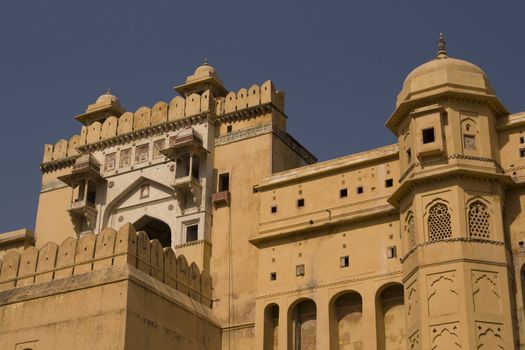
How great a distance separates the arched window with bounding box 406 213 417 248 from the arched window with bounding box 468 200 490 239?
1198 millimetres

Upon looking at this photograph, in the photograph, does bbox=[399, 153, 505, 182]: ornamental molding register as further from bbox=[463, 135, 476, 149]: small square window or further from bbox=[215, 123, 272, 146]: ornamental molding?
bbox=[215, 123, 272, 146]: ornamental molding

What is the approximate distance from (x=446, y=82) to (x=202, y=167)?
756cm

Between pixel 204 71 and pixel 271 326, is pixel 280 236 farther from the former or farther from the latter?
pixel 204 71

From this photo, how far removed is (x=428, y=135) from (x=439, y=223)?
1969 millimetres

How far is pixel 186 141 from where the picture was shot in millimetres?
25625

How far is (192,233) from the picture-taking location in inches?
1001

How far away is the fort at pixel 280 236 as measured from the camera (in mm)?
19844

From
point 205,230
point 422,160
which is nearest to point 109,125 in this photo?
point 205,230

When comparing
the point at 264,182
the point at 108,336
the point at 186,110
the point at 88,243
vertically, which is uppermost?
the point at 186,110

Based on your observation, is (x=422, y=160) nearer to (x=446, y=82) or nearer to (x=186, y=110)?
(x=446, y=82)

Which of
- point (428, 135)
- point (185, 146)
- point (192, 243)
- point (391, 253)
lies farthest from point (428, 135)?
point (185, 146)

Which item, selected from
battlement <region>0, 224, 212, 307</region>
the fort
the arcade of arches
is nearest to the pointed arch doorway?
the fort

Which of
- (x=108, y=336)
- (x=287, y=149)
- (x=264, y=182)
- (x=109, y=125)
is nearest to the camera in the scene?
(x=108, y=336)

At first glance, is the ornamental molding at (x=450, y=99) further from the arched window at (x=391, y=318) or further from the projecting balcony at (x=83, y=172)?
the projecting balcony at (x=83, y=172)
